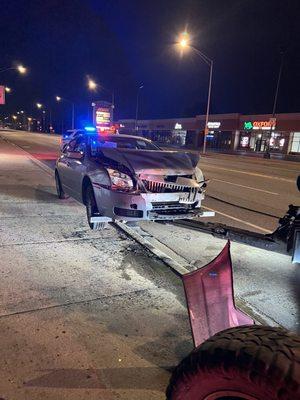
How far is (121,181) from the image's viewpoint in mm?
5949

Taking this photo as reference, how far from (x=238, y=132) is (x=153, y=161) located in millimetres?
49845

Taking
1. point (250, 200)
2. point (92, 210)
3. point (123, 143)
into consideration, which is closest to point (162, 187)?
point (92, 210)

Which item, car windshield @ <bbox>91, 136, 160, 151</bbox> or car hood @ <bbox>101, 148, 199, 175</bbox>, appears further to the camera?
car windshield @ <bbox>91, 136, 160, 151</bbox>

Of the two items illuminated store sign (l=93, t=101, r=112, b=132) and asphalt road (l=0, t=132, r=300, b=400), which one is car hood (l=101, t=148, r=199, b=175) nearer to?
asphalt road (l=0, t=132, r=300, b=400)

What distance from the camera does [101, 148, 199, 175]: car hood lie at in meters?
5.98

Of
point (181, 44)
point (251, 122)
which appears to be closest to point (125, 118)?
point (251, 122)

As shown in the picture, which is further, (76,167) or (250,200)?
(250,200)

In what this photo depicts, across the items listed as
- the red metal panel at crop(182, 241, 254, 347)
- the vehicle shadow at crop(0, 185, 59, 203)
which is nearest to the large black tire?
the red metal panel at crop(182, 241, 254, 347)

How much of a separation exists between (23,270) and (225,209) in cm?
555

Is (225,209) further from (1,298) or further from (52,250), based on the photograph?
(1,298)

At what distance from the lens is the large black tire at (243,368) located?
1622mm

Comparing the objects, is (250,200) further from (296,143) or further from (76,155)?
(296,143)

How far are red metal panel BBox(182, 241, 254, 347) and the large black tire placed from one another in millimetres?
531

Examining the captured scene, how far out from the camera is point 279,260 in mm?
5578
